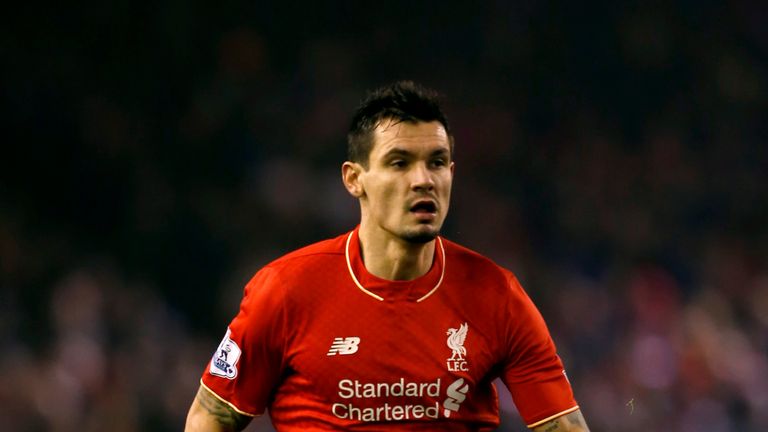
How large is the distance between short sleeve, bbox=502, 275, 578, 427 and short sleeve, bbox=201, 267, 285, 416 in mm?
734

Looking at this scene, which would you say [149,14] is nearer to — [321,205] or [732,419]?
[321,205]

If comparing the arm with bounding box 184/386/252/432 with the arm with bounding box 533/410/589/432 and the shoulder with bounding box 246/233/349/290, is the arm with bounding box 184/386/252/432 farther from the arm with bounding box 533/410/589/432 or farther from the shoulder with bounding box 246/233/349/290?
the arm with bounding box 533/410/589/432

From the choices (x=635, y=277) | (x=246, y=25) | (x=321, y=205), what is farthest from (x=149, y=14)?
(x=635, y=277)

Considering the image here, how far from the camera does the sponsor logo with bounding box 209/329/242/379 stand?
363cm

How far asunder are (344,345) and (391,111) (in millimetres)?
749

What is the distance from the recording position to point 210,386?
3.69 m

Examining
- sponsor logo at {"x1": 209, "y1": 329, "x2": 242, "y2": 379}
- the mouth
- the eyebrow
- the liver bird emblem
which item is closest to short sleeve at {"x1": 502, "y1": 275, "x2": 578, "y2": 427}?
the liver bird emblem

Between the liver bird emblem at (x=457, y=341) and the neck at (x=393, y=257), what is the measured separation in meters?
0.22

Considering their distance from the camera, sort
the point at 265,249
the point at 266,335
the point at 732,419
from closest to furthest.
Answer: the point at 266,335 → the point at 732,419 → the point at 265,249

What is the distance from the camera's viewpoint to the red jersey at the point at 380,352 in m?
3.62

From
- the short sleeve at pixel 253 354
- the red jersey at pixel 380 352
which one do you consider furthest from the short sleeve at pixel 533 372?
the short sleeve at pixel 253 354

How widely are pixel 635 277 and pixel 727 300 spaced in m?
0.66

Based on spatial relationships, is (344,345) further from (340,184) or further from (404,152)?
(340,184)

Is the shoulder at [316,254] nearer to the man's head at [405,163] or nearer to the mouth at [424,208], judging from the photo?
the man's head at [405,163]
